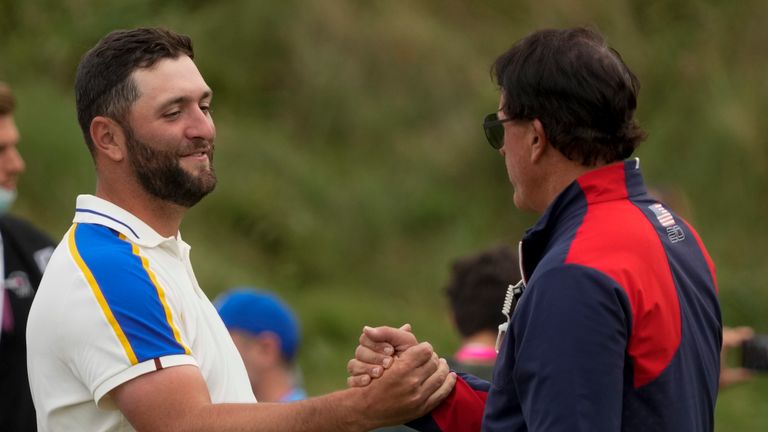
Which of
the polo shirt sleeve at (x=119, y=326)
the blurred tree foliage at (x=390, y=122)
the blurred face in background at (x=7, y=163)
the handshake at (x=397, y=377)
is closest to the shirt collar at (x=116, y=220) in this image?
the polo shirt sleeve at (x=119, y=326)

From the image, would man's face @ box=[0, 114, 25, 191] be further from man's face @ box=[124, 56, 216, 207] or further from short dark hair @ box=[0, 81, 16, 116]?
man's face @ box=[124, 56, 216, 207]

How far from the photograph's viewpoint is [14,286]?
481 cm

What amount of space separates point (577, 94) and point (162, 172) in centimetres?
114

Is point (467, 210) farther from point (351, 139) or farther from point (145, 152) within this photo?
point (145, 152)

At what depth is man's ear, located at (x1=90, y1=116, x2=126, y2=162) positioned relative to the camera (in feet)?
11.3

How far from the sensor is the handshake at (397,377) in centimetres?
320

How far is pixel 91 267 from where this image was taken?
10.5 feet

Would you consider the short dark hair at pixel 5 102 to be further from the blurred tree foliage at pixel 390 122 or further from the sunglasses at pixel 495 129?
the blurred tree foliage at pixel 390 122

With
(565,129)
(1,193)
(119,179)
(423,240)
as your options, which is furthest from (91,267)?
(423,240)

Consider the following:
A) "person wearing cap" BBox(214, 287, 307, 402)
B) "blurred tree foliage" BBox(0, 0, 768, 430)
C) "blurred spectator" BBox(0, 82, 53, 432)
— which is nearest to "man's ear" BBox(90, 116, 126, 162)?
"blurred spectator" BBox(0, 82, 53, 432)

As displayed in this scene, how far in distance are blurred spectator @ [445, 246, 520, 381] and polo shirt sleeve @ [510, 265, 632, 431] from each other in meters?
1.70

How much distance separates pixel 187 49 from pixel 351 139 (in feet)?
24.2

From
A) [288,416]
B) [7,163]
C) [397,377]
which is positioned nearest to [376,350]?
[397,377]

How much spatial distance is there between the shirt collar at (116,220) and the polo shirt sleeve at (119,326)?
0.39ft
